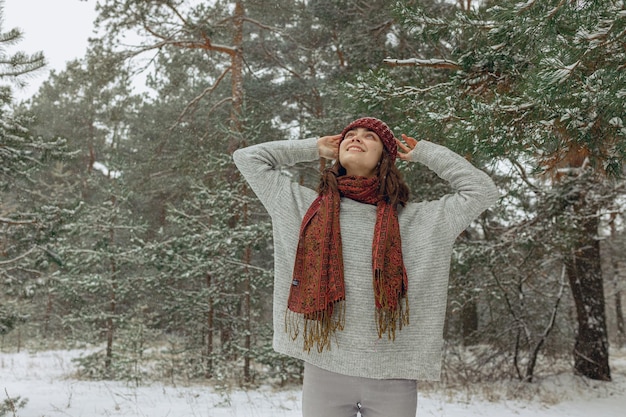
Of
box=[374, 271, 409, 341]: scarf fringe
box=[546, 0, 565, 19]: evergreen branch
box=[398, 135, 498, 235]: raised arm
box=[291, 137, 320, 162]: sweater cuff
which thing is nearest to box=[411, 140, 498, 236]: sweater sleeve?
box=[398, 135, 498, 235]: raised arm

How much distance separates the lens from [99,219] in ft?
27.1

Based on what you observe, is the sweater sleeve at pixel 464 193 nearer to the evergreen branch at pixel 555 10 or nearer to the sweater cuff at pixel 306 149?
the sweater cuff at pixel 306 149

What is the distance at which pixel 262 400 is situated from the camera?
6082 millimetres

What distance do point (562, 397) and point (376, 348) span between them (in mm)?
5277

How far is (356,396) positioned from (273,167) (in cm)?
109

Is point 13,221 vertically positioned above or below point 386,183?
below

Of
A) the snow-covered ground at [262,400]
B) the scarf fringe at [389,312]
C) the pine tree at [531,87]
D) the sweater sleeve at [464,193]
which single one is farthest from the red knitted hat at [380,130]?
the snow-covered ground at [262,400]

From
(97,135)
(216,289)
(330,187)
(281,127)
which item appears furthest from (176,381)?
(97,135)

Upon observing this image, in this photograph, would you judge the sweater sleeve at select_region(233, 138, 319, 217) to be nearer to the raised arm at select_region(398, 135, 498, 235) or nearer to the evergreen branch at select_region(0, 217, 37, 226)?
the raised arm at select_region(398, 135, 498, 235)

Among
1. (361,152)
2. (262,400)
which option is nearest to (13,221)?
(361,152)

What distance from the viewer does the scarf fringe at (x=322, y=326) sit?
1.83m

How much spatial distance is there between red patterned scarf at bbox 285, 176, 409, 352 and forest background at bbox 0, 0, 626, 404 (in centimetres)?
89

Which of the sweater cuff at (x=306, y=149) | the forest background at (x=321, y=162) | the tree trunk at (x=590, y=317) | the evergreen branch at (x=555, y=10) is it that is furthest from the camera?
the tree trunk at (x=590, y=317)

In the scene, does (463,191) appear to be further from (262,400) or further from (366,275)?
(262,400)
